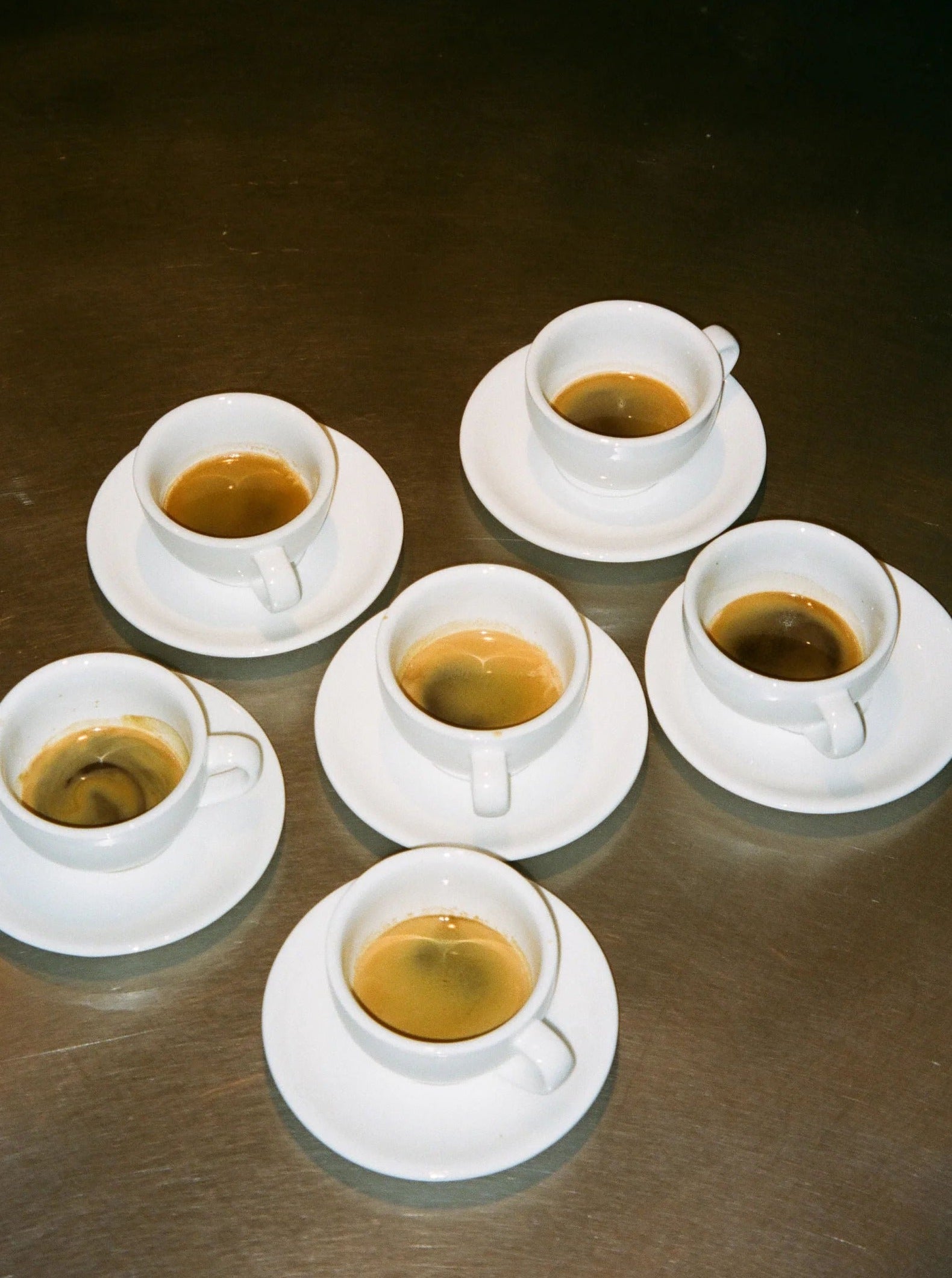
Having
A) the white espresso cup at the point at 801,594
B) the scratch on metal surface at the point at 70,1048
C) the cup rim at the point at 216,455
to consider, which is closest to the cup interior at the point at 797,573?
the white espresso cup at the point at 801,594

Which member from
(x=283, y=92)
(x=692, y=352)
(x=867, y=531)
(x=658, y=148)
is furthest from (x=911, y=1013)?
(x=283, y=92)

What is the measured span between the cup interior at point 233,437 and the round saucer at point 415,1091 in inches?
17.6

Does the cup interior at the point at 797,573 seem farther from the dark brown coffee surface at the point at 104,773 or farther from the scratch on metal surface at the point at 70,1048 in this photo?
the scratch on metal surface at the point at 70,1048

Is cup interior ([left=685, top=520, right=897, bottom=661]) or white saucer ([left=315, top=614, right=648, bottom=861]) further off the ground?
cup interior ([left=685, top=520, right=897, bottom=661])

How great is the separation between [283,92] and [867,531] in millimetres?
881

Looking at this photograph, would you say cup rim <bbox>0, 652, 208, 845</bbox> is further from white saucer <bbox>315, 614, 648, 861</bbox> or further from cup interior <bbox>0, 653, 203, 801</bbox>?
white saucer <bbox>315, 614, 648, 861</bbox>

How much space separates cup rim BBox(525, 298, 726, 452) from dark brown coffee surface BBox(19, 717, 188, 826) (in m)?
0.44

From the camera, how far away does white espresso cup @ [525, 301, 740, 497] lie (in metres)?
1.28

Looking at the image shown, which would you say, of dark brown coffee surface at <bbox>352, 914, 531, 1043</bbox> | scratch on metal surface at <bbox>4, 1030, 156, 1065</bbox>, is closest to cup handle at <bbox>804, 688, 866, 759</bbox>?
dark brown coffee surface at <bbox>352, 914, 531, 1043</bbox>

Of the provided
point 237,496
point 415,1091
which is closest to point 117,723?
point 237,496

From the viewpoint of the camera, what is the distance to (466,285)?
156cm

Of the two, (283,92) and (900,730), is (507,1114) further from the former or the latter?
(283,92)

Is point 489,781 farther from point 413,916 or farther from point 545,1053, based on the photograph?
point 545,1053

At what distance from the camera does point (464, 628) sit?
49.0 inches
